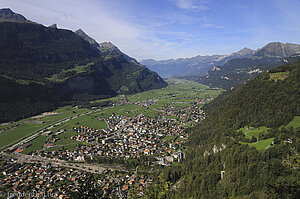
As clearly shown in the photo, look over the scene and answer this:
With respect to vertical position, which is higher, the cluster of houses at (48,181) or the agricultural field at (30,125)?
the agricultural field at (30,125)

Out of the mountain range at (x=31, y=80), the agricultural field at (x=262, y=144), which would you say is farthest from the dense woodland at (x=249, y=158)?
the mountain range at (x=31, y=80)

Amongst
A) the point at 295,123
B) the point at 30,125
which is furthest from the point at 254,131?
the point at 30,125

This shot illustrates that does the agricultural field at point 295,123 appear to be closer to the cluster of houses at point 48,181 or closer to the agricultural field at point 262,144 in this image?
the agricultural field at point 262,144

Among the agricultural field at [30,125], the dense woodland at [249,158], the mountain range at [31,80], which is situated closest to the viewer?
the dense woodland at [249,158]

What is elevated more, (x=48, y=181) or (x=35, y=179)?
(x=35, y=179)

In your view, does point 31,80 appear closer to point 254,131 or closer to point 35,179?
point 35,179

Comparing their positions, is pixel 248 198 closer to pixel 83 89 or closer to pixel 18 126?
pixel 18 126

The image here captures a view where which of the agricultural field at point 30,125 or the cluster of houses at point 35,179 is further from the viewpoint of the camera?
the agricultural field at point 30,125

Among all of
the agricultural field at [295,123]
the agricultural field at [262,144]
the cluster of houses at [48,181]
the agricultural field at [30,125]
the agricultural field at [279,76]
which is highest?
the agricultural field at [279,76]
